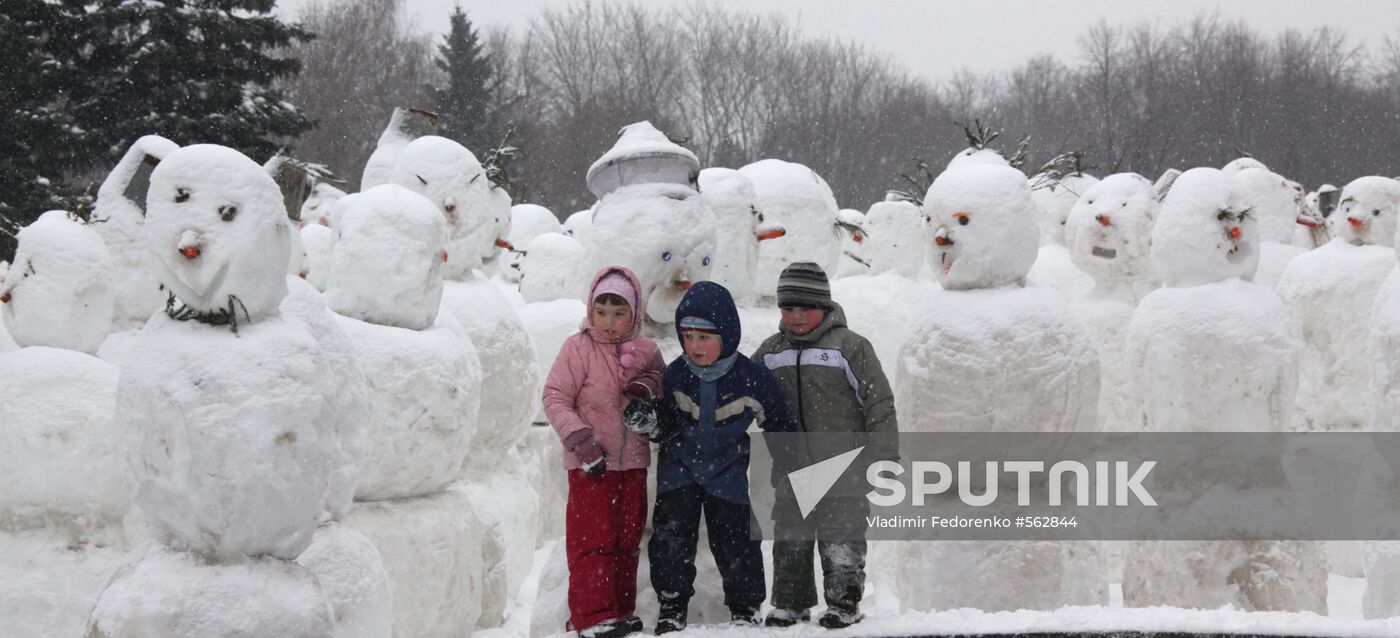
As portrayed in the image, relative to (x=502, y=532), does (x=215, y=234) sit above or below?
above

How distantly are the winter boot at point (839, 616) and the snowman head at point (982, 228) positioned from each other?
1.76m

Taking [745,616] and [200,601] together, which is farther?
[745,616]

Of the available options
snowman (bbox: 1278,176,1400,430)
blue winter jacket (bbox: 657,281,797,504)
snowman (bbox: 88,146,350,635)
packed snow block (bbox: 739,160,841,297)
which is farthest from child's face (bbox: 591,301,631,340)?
snowman (bbox: 1278,176,1400,430)

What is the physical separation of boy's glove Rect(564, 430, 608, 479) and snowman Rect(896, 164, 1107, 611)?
5.81 feet

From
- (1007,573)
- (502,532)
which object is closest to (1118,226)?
(1007,573)

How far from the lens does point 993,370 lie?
5.15 metres

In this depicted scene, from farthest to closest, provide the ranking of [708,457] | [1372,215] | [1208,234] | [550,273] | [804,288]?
[550,273] → [1372,215] → [1208,234] → [804,288] → [708,457]

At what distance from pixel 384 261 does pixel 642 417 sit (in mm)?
2152

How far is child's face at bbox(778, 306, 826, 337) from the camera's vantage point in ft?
14.9

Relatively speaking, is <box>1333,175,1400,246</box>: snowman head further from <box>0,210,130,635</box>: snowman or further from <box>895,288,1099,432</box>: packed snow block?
<box>0,210,130,635</box>: snowman

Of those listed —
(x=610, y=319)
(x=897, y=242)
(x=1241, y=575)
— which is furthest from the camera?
(x=897, y=242)

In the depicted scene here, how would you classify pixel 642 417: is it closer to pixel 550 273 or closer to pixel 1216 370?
pixel 1216 370

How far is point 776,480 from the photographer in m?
4.46

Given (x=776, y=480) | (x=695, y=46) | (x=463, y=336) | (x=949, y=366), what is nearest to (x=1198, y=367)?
(x=949, y=366)
